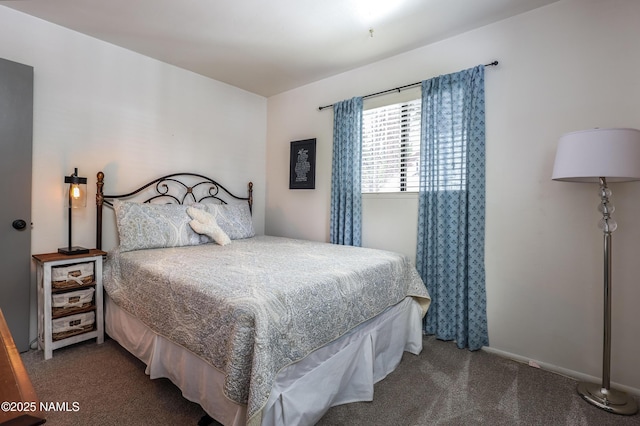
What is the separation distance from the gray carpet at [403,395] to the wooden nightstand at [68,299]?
134 millimetres

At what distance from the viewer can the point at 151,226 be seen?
2525mm

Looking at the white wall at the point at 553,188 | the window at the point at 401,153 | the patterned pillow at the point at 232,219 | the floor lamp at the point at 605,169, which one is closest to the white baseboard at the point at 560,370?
the white wall at the point at 553,188

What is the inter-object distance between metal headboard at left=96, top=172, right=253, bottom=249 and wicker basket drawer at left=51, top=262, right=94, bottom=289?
14.6 inches

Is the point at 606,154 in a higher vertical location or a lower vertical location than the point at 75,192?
higher

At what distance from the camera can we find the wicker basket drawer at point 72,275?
7.08 feet

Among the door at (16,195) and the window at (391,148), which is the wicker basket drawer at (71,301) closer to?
the door at (16,195)

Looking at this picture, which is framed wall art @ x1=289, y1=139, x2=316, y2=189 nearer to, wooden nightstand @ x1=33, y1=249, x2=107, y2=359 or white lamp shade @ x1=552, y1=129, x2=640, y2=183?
wooden nightstand @ x1=33, y1=249, x2=107, y2=359

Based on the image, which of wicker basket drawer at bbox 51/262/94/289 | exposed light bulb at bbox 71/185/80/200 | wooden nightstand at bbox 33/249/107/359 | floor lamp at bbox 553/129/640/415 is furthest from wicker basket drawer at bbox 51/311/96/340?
floor lamp at bbox 553/129/640/415

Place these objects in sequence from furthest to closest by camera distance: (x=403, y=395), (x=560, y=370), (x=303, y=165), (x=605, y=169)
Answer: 1. (x=303, y=165)
2. (x=560, y=370)
3. (x=403, y=395)
4. (x=605, y=169)

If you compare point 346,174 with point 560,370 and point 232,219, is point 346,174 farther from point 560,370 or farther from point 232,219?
point 560,370

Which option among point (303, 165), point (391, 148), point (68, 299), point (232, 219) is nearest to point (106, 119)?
point (232, 219)

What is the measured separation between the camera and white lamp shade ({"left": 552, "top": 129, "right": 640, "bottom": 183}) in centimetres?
159

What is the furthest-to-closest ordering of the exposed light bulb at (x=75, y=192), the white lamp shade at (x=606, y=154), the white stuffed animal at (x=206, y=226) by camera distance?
the white stuffed animal at (x=206, y=226), the exposed light bulb at (x=75, y=192), the white lamp shade at (x=606, y=154)

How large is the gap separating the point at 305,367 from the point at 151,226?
1.82m
